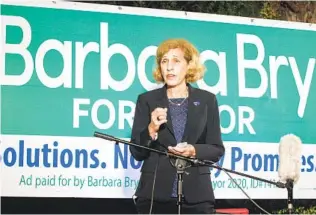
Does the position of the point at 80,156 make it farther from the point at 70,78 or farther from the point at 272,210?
the point at 272,210

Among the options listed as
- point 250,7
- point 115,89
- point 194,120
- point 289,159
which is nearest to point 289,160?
point 289,159

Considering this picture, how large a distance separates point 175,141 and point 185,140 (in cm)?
7

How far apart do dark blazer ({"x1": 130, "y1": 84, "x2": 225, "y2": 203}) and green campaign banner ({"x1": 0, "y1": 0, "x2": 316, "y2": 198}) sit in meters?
1.22

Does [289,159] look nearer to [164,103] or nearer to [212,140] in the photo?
[212,140]

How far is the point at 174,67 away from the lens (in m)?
4.07

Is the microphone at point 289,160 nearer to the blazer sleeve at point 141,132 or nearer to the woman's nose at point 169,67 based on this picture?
the blazer sleeve at point 141,132

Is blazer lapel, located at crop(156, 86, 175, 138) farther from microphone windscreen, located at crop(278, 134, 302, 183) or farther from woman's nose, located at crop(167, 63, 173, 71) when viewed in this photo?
microphone windscreen, located at crop(278, 134, 302, 183)

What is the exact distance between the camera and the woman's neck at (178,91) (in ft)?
13.2

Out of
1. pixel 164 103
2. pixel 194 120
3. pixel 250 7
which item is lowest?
pixel 194 120

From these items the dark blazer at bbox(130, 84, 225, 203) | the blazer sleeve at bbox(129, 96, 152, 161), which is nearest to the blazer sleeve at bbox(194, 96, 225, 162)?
the dark blazer at bbox(130, 84, 225, 203)

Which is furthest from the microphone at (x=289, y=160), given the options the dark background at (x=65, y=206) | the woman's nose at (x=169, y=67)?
the dark background at (x=65, y=206)

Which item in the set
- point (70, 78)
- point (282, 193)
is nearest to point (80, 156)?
point (70, 78)

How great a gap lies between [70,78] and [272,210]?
2938 mm

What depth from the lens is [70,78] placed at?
504 cm
